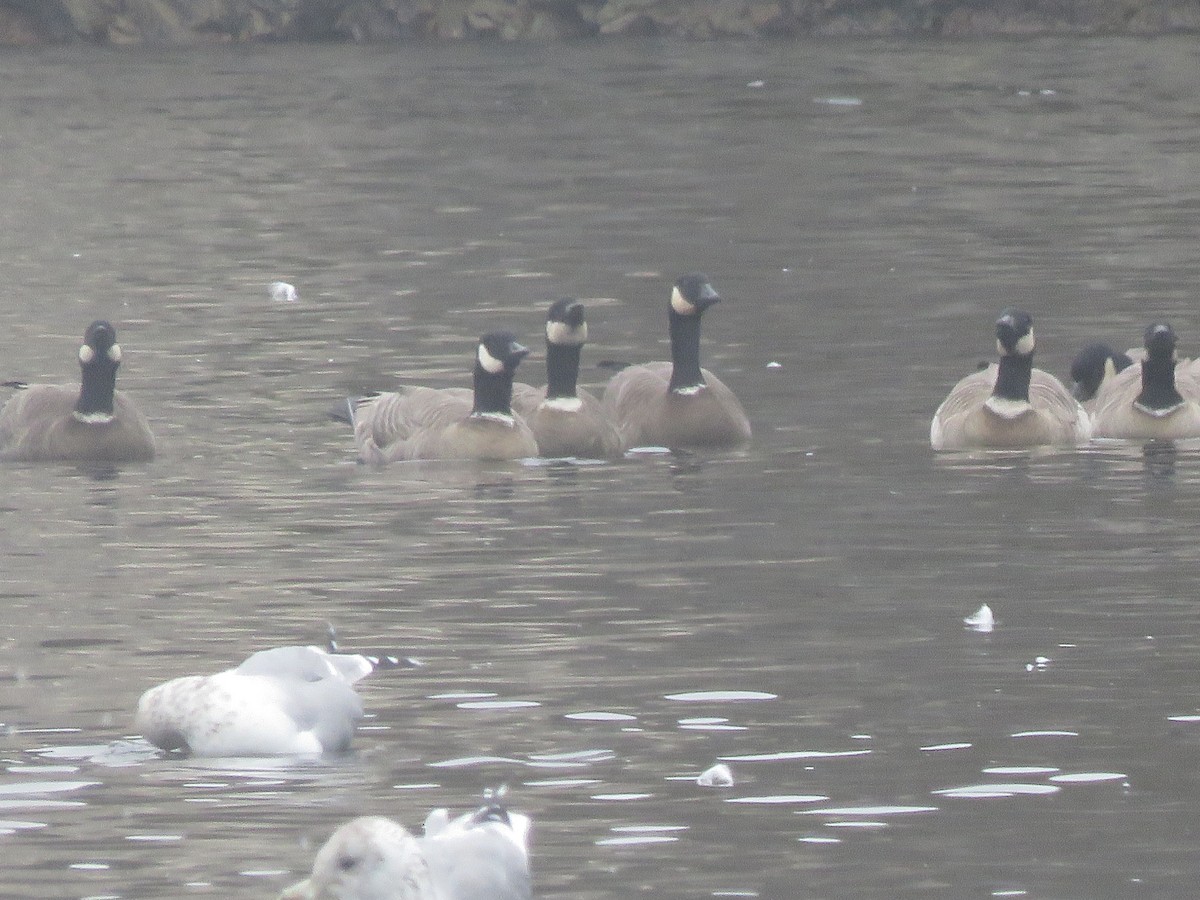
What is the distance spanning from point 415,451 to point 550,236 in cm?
1127

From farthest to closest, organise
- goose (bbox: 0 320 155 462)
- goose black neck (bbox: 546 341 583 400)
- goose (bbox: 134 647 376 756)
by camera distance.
Result: goose black neck (bbox: 546 341 583 400)
goose (bbox: 0 320 155 462)
goose (bbox: 134 647 376 756)

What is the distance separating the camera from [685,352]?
17344 millimetres

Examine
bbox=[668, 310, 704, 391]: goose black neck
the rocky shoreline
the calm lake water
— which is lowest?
the calm lake water

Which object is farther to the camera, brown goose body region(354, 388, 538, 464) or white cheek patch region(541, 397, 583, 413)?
white cheek patch region(541, 397, 583, 413)

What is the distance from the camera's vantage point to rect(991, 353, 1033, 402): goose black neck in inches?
658

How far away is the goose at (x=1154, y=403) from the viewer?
54.6ft

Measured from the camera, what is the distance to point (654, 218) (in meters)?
29.8

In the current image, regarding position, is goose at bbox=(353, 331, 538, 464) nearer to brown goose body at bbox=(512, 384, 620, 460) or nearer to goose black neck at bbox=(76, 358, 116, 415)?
brown goose body at bbox=(512, 384, 620, 460)

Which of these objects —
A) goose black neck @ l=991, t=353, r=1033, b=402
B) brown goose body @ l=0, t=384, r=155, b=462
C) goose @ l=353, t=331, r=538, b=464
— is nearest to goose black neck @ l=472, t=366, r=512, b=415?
goose @ l=353, t=331, r=538, b=464

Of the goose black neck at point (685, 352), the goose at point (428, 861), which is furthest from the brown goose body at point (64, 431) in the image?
the goose at point (428, 861)

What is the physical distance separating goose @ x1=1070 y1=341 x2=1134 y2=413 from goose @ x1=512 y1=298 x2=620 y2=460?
311cm

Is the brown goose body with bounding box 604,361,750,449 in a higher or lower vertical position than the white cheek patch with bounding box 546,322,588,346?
lower

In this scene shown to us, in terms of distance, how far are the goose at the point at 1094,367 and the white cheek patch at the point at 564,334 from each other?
3260mm

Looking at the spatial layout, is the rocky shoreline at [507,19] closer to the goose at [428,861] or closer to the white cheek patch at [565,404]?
the white cheek patch at [565,404]
